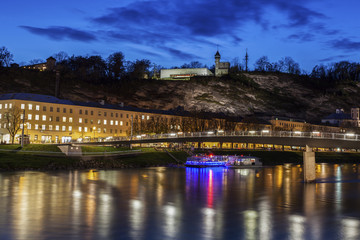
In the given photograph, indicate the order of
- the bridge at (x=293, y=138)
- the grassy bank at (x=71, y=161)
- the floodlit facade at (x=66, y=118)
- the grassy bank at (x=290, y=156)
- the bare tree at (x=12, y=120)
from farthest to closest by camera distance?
the grassy bank at (x=290, y=156) → the floodlit facade at (x=66, y=118) → the bare tree at (x=12, y=120) → the grassy bank at (x=71, y=161) → the bridge at (x=293, y=138)

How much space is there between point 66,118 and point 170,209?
10751 cm

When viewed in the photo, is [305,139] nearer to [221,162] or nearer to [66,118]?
[221,162]

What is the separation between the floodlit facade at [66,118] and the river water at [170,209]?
58.9 meters

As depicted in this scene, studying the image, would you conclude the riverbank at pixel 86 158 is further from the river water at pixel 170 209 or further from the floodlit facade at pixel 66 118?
the floodlit facade at pixel 66 118

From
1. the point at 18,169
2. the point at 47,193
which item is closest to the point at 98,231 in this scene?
the point at 47,193

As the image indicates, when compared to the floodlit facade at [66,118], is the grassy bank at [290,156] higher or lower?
lower

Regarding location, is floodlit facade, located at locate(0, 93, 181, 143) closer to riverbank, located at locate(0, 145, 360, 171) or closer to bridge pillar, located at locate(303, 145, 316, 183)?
riverbank, located at locate(0, 145, 360, 171)

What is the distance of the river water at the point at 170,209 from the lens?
108 ft

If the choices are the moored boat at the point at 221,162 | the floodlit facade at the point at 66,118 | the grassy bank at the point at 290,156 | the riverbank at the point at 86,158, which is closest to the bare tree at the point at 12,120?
the floodlit facade at the point at 66,118

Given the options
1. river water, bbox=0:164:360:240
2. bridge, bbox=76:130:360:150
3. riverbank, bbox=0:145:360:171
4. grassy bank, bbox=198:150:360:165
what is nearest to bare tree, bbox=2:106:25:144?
riverbank, bbox=0:145:360:171

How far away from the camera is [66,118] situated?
144 meters

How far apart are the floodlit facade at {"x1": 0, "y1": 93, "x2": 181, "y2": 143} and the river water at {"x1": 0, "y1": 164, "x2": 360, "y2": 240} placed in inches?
2317

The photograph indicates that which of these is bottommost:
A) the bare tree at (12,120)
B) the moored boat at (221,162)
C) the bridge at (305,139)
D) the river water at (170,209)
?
the river water at (170,209)

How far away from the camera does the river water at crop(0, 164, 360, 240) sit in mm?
33031
